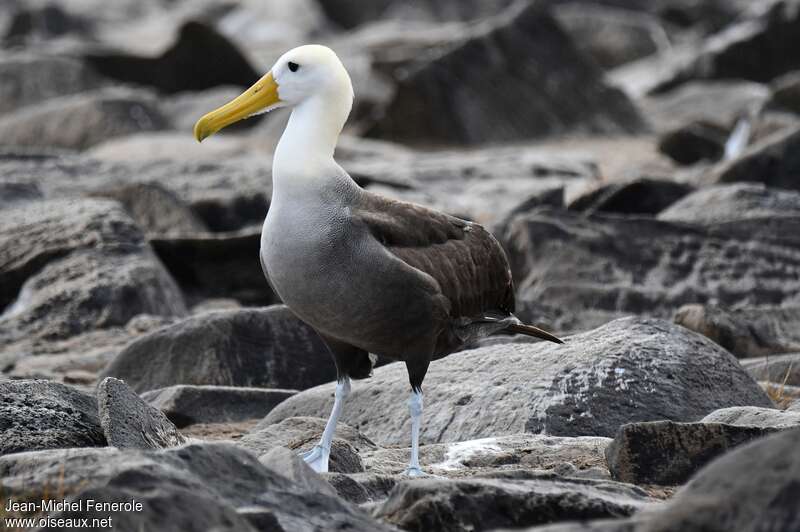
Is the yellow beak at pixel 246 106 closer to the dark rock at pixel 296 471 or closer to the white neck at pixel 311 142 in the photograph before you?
the white neck at pixel 311 142

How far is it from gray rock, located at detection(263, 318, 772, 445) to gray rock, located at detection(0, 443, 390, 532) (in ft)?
7.55

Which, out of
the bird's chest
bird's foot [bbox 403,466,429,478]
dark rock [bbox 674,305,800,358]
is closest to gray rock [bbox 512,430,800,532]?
bird's foot [bbox 403,466,429,478]

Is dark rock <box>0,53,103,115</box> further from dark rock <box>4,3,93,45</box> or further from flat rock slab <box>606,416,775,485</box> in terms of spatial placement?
flat rock slab <box>606,416,775,485</box>

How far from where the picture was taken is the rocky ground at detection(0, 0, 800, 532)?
13.9ft

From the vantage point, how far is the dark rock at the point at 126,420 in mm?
5261

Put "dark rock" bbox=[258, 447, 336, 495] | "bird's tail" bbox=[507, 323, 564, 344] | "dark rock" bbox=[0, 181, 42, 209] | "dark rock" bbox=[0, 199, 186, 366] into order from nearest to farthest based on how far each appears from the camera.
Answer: "dark rock" bbox=[258, 447, 336, 495]
"bird's tail" bbox=[507, 323, 564, 344]
"dark rock" bbox=[0, 199, 186, 366]
"dark rock" bbox=[0, 181, 42, 209]

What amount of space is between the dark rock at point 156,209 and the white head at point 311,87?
5.60m

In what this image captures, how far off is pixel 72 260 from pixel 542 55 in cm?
1015

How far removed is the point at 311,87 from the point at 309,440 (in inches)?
59.2

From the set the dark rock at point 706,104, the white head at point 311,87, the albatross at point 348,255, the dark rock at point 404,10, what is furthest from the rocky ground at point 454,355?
the dark rock at point 404,10

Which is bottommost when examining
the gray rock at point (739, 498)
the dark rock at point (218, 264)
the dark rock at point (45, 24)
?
the dark rock at point (45, 24)

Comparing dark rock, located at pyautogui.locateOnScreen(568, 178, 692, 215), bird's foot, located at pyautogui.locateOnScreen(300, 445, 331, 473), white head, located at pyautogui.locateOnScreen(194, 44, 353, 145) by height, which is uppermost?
white head, located at pyautogui.locateOnScreen(194, 44, 353, 145)

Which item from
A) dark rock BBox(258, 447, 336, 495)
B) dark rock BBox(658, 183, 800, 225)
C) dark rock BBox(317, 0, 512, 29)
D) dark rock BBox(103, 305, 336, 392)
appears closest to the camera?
dark rock BBox(258, 447, 336, 495)

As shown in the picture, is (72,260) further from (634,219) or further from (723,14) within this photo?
(723,14)
